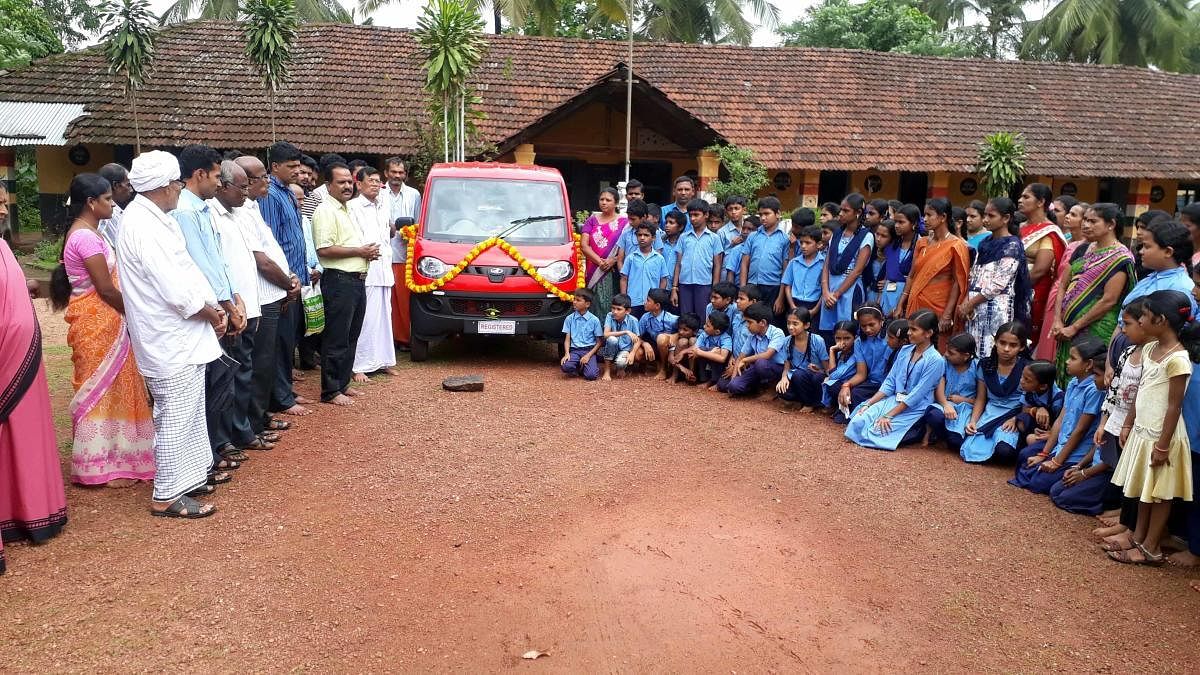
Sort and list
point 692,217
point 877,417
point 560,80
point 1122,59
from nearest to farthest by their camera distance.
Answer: point 877,417, point 692,217, point 560,80, point 1122,59

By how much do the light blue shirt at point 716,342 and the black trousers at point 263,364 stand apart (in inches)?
140

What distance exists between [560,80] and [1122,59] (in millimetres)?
20788

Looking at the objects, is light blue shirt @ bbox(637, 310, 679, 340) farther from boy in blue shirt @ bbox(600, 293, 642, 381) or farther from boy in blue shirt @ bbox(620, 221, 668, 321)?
boy in blue shirt @ bbox(620, 221, 668, 321)

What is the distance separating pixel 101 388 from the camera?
4.71 m

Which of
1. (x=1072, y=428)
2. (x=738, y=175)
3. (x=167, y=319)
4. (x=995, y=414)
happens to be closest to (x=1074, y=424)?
(x=1072, y=428)

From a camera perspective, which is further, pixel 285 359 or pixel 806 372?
pixel 806 372

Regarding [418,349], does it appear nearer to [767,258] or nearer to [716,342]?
[716,342]

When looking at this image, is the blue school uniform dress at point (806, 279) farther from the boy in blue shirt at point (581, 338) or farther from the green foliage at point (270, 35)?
the green foliage at point (270, 35)

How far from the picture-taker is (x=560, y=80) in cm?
1681

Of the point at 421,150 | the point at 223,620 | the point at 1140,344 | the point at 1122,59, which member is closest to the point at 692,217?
the point at 1140,344

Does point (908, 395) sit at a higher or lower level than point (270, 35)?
lower

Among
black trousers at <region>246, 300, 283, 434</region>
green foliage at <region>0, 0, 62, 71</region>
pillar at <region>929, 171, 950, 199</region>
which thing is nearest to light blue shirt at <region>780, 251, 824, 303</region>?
black trousers at <region>246, 300, 283, 434</region>

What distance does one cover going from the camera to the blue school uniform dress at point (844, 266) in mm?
7066

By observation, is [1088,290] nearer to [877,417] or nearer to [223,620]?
[877,417]
